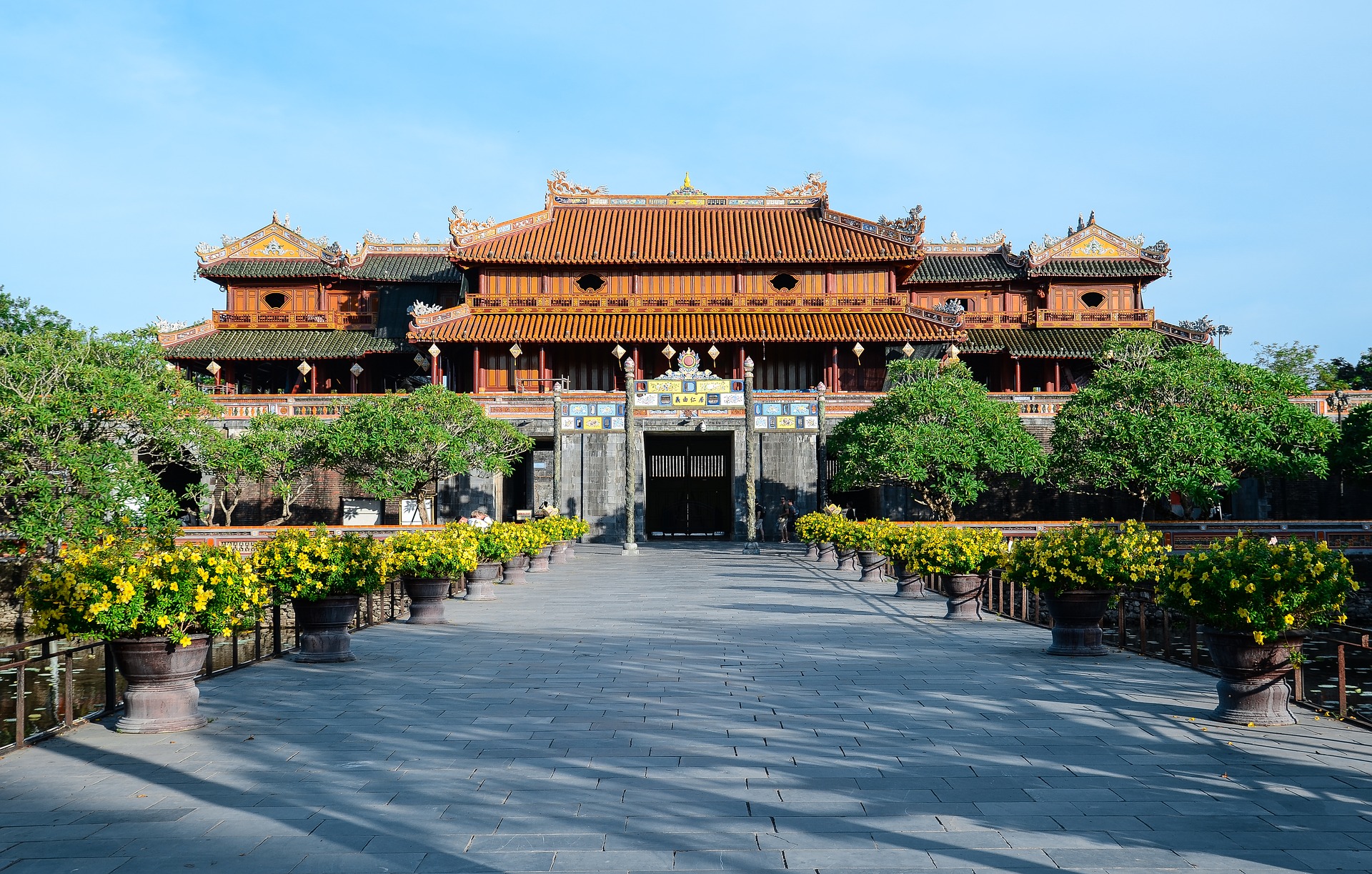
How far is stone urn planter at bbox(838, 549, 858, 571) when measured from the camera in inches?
979

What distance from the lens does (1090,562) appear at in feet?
35.5

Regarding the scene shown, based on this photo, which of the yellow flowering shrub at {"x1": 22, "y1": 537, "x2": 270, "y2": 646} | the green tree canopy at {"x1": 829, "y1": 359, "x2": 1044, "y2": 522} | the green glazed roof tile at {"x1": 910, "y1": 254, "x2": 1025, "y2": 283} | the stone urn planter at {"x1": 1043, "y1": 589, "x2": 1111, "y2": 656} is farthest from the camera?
the green glazed roof tile at {"x1": 910, "y1": 254, "x2": 1025, "y2": 283}

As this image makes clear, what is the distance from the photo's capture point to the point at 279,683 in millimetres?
9648

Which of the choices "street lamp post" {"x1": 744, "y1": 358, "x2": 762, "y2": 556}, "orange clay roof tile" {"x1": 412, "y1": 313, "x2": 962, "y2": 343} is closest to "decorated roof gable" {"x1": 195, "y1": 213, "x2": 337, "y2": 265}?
"orange clay roof tile" {"x1": 412, "y1": 313, "x2": 962, "y2": 343}

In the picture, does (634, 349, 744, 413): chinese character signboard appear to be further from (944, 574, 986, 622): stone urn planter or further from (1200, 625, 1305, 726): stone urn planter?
(1200, 625, 1305, 726): stone urn planter

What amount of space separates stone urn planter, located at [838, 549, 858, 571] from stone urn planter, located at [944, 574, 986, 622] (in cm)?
942

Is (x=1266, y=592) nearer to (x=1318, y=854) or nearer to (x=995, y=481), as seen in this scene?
(x=1318, y=854)

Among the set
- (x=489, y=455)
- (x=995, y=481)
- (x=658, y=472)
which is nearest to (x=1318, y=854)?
(x=489, y=455)

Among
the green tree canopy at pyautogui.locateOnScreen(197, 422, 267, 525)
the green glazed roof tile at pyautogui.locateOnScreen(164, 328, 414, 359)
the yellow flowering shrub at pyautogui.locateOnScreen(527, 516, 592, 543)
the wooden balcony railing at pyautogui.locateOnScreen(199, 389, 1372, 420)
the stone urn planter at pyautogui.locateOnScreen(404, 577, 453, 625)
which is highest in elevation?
the green glazed roof tile at pyautogui.locateOnScreen(164, 328, 414, 359)

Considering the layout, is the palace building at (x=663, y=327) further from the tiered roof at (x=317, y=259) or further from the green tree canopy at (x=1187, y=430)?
the green tree canopy at (x=1187, y=430)

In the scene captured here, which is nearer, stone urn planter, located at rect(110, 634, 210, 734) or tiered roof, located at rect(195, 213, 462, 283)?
stone urn planter, located at rect(110, 634, 210, 734)

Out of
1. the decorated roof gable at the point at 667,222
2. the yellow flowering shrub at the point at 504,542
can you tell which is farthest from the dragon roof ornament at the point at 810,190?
the yellow flowering shrub at the point at 504,542

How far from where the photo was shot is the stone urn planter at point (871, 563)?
881 inches

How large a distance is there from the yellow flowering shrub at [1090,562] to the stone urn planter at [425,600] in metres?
7.61
